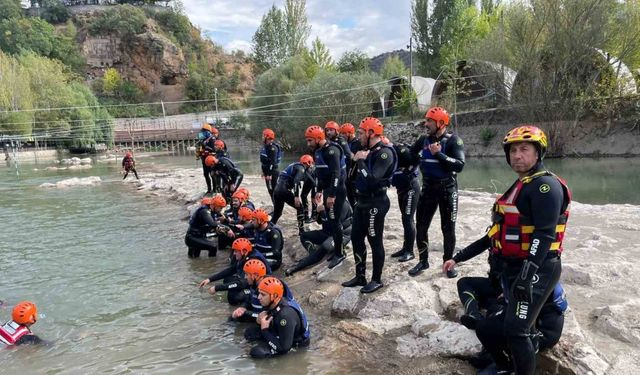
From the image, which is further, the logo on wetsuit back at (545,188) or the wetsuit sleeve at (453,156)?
the wetsuit sleeve at (453,156)

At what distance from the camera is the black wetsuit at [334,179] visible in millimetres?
7066

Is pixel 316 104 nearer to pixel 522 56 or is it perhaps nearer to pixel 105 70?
pixel 522 56

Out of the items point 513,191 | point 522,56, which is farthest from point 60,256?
point 522,56

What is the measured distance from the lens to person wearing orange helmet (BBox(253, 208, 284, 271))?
7844mm

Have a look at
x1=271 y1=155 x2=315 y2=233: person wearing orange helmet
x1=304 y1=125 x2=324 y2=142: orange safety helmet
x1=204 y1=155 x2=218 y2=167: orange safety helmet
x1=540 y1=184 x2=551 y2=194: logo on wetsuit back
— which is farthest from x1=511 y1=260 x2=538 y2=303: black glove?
x1=204 y1=155 x2=218 y2=167: orange safety helmet

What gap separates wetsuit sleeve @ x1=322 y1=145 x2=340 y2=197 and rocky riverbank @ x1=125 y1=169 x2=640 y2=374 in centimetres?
120

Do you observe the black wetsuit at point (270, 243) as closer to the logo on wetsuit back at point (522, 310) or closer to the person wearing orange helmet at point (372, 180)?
the person wearing orange helmet at point (372, 180)

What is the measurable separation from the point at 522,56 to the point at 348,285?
1072 inches

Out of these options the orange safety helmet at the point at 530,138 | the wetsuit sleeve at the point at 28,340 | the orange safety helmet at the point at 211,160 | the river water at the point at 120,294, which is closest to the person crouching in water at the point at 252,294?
the river water at the point at 120,294

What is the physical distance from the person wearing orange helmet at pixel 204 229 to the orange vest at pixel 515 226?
6836 millimetres

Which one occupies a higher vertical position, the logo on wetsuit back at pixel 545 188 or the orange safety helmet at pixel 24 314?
the logo on wetsuit back at pixel 545 188

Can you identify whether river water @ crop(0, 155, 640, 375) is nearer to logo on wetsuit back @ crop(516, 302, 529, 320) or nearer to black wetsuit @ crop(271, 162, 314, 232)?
black wetsuit @ crop(271, 162, 314, 232)

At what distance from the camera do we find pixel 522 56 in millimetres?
28953

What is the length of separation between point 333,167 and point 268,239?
181 cm
